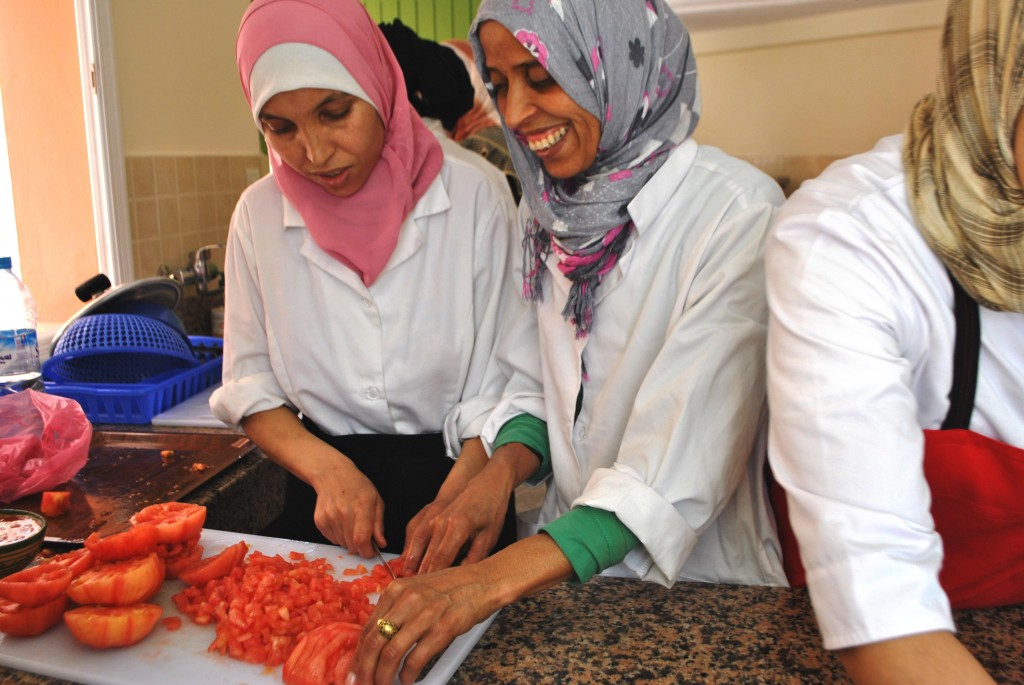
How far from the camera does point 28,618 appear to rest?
0.98 meters

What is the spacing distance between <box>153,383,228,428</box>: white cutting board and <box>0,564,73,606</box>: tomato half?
850 millimetres

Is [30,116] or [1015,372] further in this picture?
[30,116]

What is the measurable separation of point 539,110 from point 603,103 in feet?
0.29

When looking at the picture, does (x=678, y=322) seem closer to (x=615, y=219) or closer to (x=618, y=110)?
(x=615, y=219)

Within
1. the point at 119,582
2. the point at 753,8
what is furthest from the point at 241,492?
the point at 753,8

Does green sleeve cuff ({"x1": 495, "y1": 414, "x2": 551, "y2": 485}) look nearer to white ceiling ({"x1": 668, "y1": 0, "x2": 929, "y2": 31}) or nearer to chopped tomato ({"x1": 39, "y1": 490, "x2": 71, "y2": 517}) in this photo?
chopped tomato ({"x1": 39, "y1": 490, "x2": 71, "y2": 517})

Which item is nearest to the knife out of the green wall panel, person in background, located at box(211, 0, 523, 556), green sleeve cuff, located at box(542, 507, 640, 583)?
person in background, located at box(211, 0, 523, 556)

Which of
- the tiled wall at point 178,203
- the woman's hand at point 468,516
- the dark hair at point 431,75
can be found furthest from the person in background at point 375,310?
the tiled wall at point 178,203

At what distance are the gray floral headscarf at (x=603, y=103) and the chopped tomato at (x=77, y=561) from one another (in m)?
0.71

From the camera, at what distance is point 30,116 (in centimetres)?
234

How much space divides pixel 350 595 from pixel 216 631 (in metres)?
0.17

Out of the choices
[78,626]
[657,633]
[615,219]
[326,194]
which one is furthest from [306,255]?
[657,633]

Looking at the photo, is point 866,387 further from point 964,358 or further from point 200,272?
point 200,272

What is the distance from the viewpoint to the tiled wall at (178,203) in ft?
8.24
